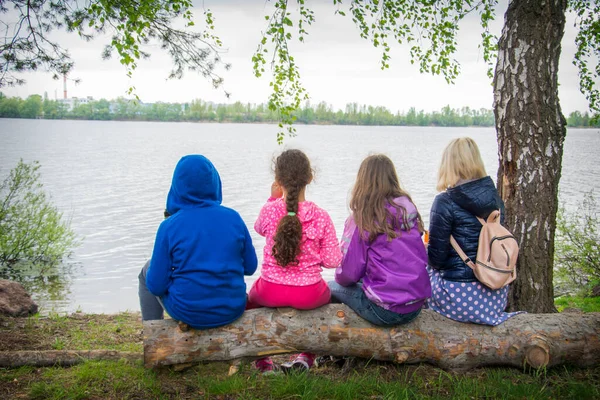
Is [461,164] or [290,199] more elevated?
[461,164]

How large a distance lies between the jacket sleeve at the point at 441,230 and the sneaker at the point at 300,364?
1.17m

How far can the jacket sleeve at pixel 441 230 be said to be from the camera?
3625 millimetres

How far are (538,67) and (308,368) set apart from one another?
3.10 metres

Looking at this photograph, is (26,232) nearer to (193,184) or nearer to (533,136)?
(193,184)

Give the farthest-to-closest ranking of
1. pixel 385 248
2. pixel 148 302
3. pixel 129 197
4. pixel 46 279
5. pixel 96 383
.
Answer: pixel 129 197
pixel 46 279
pixel 148 302
pixel 385 248
pixel 96 383

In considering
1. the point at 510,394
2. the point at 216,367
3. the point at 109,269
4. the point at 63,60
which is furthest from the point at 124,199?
the point at 510,394

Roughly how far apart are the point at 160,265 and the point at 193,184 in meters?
0.58

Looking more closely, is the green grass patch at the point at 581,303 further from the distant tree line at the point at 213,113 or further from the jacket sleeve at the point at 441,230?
the distant tree line at the point at 213,113

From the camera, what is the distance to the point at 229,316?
11.7 feet

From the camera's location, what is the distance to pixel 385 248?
3516mm

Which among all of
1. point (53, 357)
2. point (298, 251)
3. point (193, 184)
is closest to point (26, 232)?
point (53, 357)

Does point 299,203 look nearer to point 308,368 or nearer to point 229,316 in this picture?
point 229,316

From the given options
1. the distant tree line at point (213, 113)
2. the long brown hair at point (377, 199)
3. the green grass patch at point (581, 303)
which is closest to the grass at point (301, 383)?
the long brown hair at point (377, 199)

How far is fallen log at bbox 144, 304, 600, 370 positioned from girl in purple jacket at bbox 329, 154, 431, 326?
0.15 meters
